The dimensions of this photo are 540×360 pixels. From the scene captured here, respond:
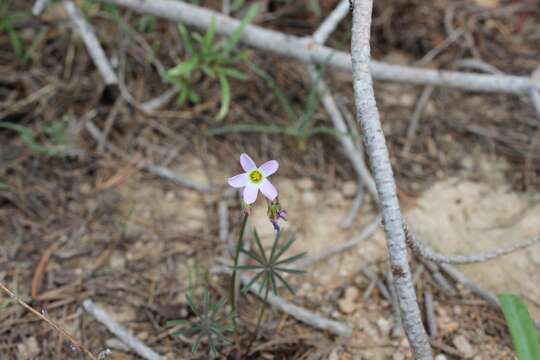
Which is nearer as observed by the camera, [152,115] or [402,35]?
[152,115]

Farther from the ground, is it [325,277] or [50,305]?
[325,277]

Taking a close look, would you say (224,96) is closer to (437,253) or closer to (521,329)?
(437,253)

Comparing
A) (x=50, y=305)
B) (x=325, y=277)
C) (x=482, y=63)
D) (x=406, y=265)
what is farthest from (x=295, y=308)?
(x=482, y=63)

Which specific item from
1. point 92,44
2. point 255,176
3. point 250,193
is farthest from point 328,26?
point 250,193

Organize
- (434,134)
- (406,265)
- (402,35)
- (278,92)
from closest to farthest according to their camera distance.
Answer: (406,265), (278,92), (434,134), (402,35)

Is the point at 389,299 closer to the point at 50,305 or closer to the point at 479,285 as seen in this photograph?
the point at 479,285

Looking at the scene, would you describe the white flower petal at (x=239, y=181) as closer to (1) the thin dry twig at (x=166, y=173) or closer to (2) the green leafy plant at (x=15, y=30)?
(1) the thin dry twig at (x=166, y=173)
